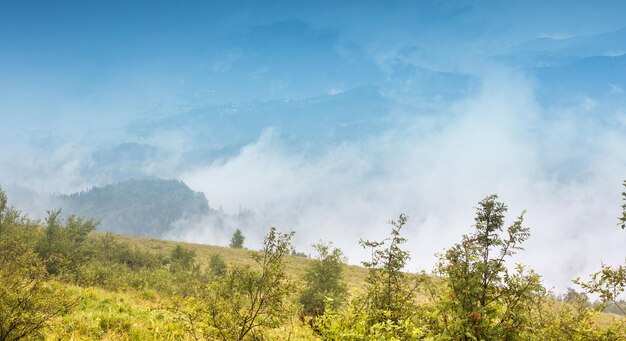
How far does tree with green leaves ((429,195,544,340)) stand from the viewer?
612 centimetres

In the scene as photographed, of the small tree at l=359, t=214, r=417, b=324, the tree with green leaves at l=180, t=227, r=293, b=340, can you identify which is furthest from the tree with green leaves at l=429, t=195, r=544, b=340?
the tree with green leaves at l=180, t=227, r=293, b=340

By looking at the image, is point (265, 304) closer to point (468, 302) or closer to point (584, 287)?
point (468, 302)

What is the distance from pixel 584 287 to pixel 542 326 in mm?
1274

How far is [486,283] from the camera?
255 inches

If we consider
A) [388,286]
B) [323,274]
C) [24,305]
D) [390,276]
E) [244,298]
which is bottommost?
[24,305]

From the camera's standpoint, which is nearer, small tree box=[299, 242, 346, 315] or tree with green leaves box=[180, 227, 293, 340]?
tree with green leaves box=[180, 227, 293, 340]

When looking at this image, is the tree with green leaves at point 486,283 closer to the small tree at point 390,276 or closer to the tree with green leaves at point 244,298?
the small tree at point 390,276

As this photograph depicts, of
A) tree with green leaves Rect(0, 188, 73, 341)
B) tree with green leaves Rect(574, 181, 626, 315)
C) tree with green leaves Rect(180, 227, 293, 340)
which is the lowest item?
tree with green leaves Rect(0, 188, 73, 341)

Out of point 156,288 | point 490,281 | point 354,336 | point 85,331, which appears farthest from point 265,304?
point 156,288

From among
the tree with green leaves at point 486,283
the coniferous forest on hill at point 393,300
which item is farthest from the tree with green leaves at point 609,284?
the tree with green leaves at point 486,283

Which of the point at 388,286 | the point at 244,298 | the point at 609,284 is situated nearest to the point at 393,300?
the point at 388,286

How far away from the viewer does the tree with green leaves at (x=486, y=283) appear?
20.1 feet

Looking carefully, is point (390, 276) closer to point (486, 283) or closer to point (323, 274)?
point (486, 283)

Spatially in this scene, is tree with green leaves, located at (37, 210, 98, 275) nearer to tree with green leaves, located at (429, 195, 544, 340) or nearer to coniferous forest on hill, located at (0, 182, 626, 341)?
coniferous forest on hill, located at (0, 182, 626, 341)
